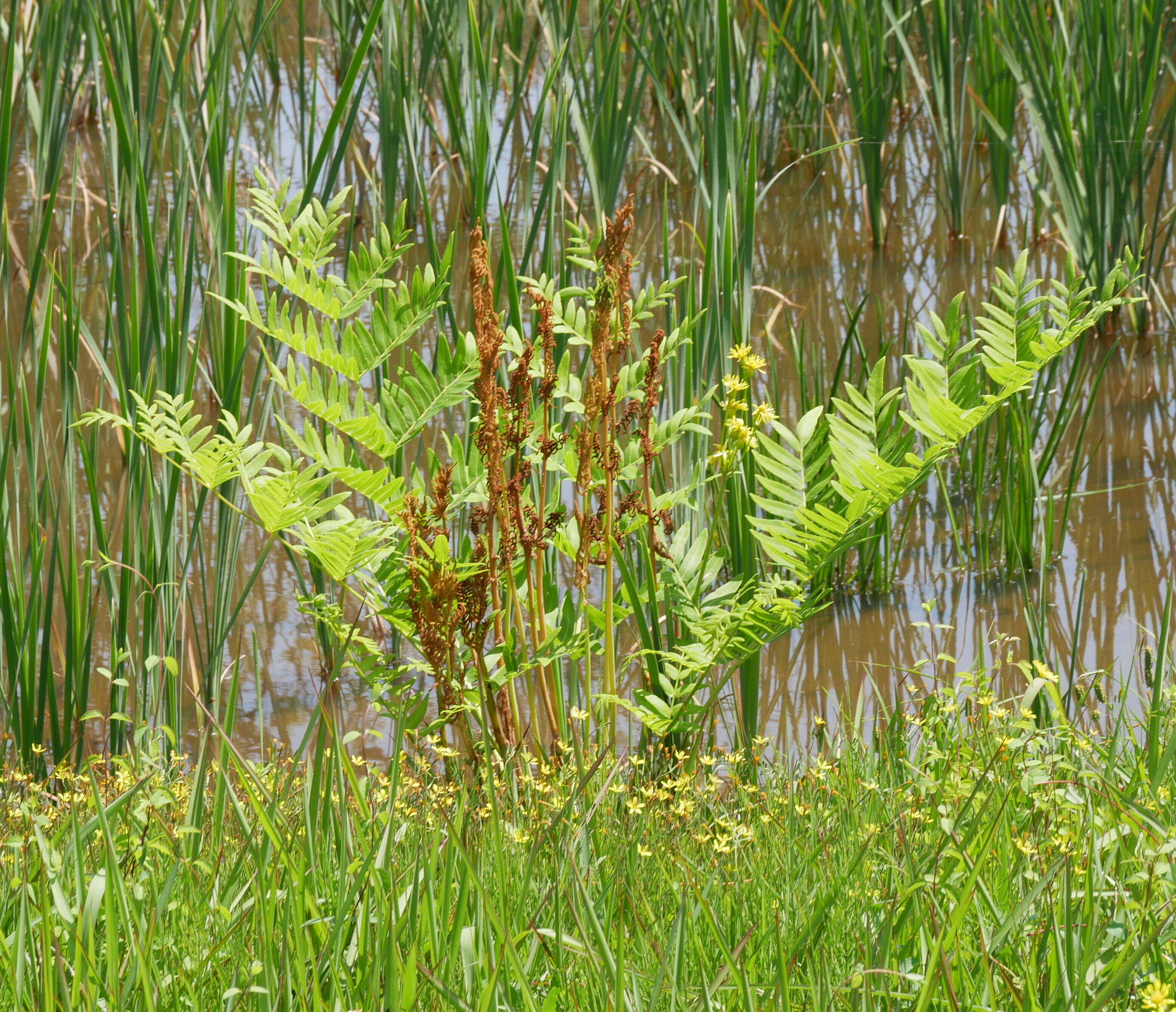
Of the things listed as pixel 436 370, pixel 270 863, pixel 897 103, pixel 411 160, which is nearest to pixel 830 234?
pixel 897 103

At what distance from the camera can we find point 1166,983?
1.06 m

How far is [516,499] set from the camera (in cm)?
174

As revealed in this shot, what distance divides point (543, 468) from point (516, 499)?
9.1 inches

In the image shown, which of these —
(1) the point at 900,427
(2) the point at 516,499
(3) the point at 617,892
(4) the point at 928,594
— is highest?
(1) the point at 900,427

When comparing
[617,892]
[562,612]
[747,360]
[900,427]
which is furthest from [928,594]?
[617,892]

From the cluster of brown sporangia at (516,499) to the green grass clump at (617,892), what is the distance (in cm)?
19

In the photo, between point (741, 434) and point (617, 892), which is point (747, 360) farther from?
point (617, 892)

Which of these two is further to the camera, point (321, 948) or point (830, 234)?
Answer: point (830, 234)

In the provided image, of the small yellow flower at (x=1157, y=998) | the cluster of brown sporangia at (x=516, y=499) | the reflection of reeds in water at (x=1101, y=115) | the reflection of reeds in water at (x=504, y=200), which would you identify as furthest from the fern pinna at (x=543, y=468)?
the reflection of reeds in water at (x=1101, y=115)

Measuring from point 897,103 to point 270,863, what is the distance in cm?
507

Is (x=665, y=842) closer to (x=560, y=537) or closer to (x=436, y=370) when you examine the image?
(x=560, y=537)

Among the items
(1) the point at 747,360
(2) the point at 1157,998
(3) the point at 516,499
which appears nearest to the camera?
(2) the point at 1157,998

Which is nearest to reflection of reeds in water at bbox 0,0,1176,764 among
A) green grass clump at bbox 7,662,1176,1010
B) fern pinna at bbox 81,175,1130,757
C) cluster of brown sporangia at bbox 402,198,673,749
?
fern pinna at bbox 81,175,1130,757

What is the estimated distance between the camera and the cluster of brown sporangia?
1.66 meters
